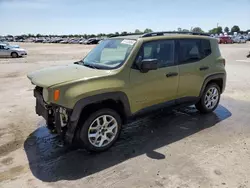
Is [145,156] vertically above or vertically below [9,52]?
below

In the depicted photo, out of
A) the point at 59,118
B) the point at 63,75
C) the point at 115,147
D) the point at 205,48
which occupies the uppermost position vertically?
the point at 205,48

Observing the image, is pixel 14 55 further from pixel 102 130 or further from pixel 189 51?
pixel 102 130

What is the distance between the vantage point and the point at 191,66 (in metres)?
5.21

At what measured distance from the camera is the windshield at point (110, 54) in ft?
14.4

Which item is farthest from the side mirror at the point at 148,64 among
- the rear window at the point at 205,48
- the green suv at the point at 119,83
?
the rear window at the point at 205,48

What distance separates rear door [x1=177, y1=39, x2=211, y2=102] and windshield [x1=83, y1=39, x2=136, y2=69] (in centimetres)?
115

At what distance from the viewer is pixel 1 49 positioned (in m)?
25.9

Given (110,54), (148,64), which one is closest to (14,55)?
(110,54)

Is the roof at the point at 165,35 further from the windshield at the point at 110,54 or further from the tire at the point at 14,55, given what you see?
the tire at the point at 14,55

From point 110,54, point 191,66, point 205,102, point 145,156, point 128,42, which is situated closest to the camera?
point 145,156

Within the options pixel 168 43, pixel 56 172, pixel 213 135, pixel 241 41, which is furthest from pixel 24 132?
pixel 241 41

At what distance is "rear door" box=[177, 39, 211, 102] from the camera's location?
5073 millimetres

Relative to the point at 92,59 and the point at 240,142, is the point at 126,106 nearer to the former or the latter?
the point at 92,59

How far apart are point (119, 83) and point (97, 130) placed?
838 mm
